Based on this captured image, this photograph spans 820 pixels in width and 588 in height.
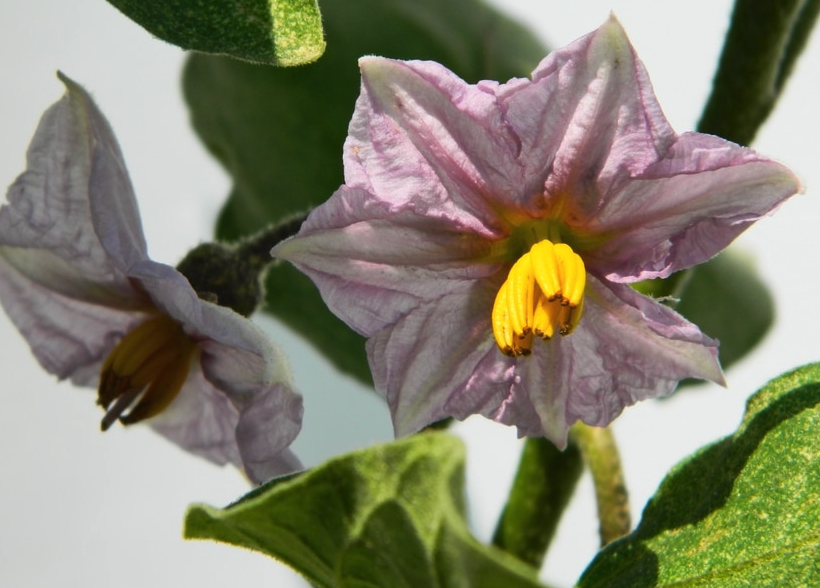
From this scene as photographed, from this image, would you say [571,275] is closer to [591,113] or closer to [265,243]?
[591,113]

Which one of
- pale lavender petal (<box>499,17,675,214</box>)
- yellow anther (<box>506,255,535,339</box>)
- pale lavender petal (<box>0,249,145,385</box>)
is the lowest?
pale lavender petal (<box>0,249,145,385</box>)

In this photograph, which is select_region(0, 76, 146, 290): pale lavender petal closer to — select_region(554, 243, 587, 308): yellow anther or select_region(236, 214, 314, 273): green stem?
select_region(236, 214, 314, 273): green stem

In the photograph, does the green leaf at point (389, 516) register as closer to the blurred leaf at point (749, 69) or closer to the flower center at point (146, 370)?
the flower center at point (146, 370)

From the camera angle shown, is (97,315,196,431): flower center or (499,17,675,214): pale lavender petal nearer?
(499,17,675,214): pale lavender petal

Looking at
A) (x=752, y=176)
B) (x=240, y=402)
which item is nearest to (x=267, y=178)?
(x=240, y=402)

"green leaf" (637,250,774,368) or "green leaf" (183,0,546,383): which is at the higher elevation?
"green leaf" (183,0,546,383)

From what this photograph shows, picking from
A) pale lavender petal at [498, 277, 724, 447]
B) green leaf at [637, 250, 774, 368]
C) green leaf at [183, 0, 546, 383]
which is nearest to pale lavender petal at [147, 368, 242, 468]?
pale lavender petal at [498, 277, 724, 447]

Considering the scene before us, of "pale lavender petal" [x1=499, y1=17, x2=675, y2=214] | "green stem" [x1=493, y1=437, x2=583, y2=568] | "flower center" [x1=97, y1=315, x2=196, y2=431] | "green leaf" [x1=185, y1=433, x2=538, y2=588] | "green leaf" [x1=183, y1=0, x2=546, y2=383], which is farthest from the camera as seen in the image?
"green leaf" [x1=183, y1=0, x2=546, y2=383]
